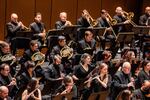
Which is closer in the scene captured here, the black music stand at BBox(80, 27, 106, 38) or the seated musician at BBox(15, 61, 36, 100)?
the seated musician at BBox(15, 61, 36, 100)

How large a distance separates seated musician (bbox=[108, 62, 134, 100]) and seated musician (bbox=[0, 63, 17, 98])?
1.70 m

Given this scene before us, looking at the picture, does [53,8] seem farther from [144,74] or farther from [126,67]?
[126,67]

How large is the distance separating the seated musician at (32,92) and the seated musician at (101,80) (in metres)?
1.30

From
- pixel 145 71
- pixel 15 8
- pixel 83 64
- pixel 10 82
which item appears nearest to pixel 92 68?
pixel 83 64

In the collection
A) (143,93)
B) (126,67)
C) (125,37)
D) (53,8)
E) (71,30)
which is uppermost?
(53,8)

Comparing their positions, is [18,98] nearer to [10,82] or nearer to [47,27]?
[10,82]

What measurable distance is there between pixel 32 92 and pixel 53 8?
5.86 m

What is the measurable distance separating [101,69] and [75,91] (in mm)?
683

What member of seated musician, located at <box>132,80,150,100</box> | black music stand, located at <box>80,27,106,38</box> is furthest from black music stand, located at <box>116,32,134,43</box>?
seated musician, located at <box>132,80,150,100</box>

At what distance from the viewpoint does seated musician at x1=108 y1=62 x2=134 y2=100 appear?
7875mm

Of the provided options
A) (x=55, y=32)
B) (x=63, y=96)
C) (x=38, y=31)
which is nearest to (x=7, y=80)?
(x=63, y=96)

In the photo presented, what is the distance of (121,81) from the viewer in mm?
8008

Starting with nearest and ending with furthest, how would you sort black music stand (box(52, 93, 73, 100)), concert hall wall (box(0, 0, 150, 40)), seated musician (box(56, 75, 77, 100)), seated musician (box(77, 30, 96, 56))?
1. black music stand (box(52, 93, 73, 100))
2. seated musician (box(56, 75, 77, 100))
3. seated musician (box(77, 30, 96, 56))
4. concert hall wall (box(0, 0, 150, 40))

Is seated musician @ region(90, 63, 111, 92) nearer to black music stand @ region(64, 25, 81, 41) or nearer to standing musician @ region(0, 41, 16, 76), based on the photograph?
standing musician @ region(0, 41, 16, 76)
